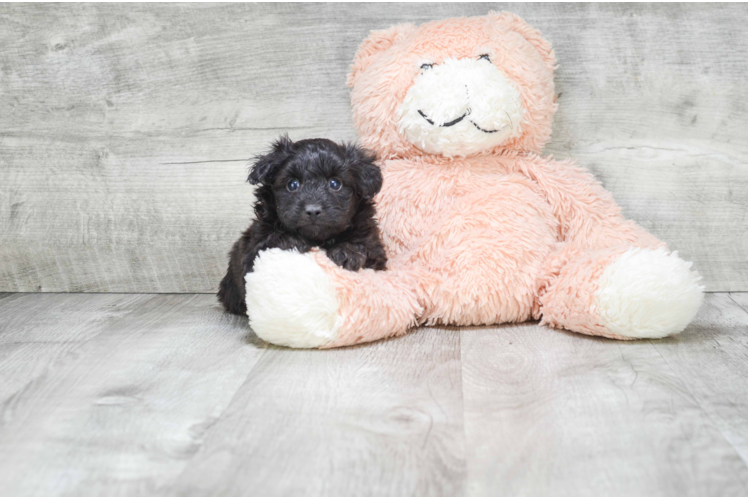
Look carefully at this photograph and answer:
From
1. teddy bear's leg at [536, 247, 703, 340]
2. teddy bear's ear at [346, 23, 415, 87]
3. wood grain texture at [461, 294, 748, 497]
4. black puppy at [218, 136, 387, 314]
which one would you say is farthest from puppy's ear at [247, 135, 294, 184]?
teddy bear's leg at [536, 247, 703, 340]

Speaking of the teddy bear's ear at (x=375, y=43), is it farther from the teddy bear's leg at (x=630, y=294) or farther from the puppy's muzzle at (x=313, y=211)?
the teddy bear's leg at (x=630, y=294)

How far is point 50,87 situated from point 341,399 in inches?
59.1

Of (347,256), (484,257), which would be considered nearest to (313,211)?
(347,256)

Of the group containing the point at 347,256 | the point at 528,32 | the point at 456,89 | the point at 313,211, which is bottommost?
the point at 347,256

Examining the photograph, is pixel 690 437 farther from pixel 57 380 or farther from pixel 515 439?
pixel 57 380

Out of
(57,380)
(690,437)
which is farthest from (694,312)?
(57,380)

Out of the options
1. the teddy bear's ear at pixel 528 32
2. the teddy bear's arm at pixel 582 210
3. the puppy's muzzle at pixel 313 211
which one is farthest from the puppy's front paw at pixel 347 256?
the teddy bear's ear at pixel 528 32

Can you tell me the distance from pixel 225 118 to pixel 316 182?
700mm

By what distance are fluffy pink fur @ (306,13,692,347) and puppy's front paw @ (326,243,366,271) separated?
4 centimetres

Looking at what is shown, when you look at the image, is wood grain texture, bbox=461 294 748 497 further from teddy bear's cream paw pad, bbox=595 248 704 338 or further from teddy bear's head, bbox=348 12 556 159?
teddy bear's head, bbox=348 12 556 159

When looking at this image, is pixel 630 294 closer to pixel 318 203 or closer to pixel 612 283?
pixel 612 283

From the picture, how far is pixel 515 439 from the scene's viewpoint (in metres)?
1.06

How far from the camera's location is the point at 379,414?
116 centimetres

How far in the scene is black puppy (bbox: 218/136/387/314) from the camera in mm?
1506
